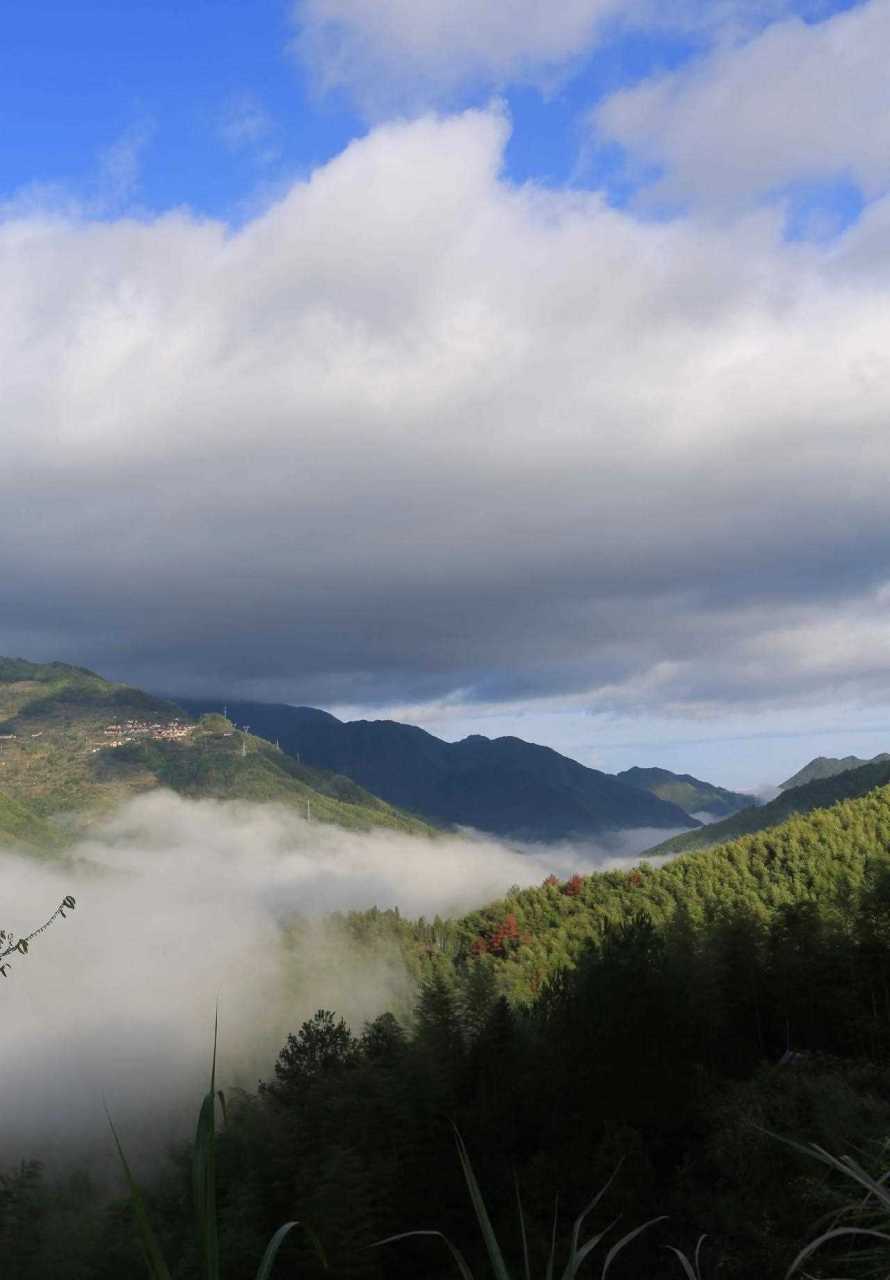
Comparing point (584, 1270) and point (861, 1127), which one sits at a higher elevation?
point (861, 1127)

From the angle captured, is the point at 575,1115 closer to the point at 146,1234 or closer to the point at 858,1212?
the point at 858,1212

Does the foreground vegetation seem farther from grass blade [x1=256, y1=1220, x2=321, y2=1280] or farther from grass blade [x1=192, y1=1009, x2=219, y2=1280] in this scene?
grass blade [x1=192, y1=1009, x2=219, y2=1280]

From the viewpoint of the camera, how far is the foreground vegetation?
39906 millimetres

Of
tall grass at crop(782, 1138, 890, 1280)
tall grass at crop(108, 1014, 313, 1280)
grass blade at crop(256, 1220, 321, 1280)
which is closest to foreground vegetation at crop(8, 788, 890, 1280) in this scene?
tall grass at crop(782, 1138, 890, 1280)

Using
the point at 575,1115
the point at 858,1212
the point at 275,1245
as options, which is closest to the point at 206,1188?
the point at 275,1245

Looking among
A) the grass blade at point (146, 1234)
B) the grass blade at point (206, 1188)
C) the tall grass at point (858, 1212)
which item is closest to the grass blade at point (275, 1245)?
the grass blade at point (206, 1188)

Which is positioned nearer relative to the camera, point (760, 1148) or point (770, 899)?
point (760, 1148)

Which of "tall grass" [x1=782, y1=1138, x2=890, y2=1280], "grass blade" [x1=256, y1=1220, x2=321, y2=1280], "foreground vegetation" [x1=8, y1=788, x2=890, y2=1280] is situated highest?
"grass blade" [x1=256, y1=1220, x2=321, y2=1280]

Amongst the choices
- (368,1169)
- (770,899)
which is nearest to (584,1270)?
(368,1169)

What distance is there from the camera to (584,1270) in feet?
138

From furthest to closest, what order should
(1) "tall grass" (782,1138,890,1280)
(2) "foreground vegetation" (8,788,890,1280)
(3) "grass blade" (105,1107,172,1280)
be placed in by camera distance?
(2) "foreground vegetation" (8,788,890,1280) → (1) "tall grass" (782,1138,890,1280) → (3) "grass blade" (105,1107,172,1280)

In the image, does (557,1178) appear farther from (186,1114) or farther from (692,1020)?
(186,1114)

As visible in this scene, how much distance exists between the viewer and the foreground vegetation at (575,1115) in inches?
1571

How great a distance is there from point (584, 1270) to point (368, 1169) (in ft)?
44.3
